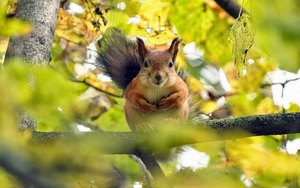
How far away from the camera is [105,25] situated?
365 cm

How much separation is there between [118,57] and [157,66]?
35cm

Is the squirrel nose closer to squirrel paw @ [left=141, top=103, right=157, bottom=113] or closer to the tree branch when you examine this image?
squirrel paw @ [left=141, top=103, right=157, bottom=113]

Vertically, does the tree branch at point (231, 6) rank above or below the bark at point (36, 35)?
above

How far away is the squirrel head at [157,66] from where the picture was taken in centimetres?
296

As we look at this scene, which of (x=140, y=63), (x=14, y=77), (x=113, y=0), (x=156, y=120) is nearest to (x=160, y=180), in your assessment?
(x=14, y=77)

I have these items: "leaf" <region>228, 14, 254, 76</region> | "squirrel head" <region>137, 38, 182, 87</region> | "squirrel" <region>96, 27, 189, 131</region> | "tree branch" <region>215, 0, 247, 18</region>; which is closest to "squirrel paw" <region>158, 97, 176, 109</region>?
"squirrel" <region>96, 27, 189, 131</region>

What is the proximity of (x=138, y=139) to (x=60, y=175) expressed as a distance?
95 centimetres

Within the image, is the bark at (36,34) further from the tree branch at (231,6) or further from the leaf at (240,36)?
the leaf at (240,36)

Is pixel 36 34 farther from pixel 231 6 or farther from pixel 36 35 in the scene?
pixel 231 6

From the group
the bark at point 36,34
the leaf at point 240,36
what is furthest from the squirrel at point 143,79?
the leaf at point 240,36

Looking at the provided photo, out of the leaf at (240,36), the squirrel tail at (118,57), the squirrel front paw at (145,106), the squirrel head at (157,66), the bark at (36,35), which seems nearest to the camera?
the leaf at (240,36)

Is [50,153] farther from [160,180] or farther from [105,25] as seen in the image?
[105,25]

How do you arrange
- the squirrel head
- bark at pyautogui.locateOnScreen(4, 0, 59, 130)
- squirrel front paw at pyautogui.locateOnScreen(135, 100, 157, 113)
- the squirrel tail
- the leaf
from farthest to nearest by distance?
the squirrel tail → the squirrel head → squirrel front paw at pyautogui.locateOnScreen(135, 100, 157, 113) → bark at pyautogui.locateOnScreen(4, 0, 59, 130) → the leaf

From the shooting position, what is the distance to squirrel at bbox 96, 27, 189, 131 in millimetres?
2880
